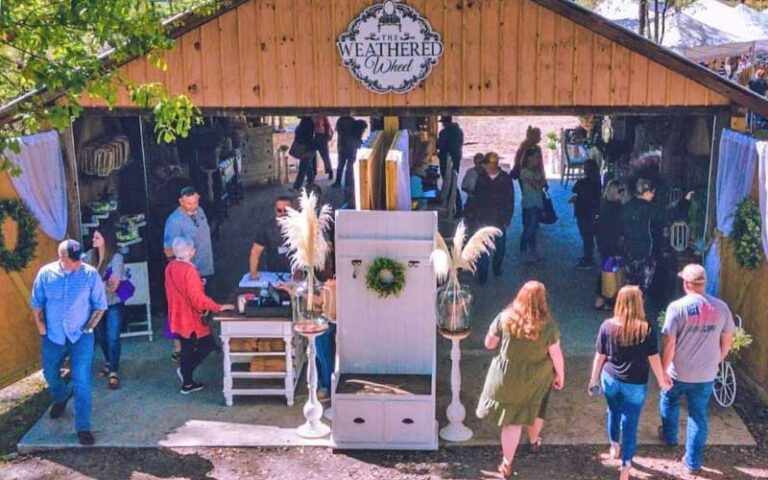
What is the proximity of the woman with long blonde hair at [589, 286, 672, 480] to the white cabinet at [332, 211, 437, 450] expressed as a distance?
1.47 m

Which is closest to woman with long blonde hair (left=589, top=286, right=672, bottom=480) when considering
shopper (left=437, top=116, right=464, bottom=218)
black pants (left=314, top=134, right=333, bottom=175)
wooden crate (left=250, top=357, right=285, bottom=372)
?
wooden crate (left=250, top=357, right=285, bottom=372)

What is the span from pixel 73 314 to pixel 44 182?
2408 mm

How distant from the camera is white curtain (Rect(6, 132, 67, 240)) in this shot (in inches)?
376

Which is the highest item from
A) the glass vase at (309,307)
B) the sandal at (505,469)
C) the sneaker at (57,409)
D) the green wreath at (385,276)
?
the green wreath at (385,276)

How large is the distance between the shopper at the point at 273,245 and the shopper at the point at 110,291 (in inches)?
50.9

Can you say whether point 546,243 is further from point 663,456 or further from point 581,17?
point 663,456

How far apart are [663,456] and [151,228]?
6646 mm

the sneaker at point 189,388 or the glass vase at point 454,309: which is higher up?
the glass vase at point 454,309

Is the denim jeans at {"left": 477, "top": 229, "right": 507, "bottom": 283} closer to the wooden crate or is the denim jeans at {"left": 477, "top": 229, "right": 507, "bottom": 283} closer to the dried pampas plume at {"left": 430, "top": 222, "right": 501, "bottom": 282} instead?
the wooden crate

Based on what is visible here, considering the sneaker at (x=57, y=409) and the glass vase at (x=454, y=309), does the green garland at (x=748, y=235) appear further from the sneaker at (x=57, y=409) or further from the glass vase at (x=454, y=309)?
the sneaker at (x=57, y=409)

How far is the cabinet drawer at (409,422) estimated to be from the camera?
7.89m

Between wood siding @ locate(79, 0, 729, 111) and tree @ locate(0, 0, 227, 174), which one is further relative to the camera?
wood siding @ locate(79, 0, 729, 111)

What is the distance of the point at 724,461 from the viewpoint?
7.75 meters

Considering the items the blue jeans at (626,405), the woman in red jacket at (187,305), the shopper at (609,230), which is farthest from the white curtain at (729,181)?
the woman in red jacket at (187,305)
